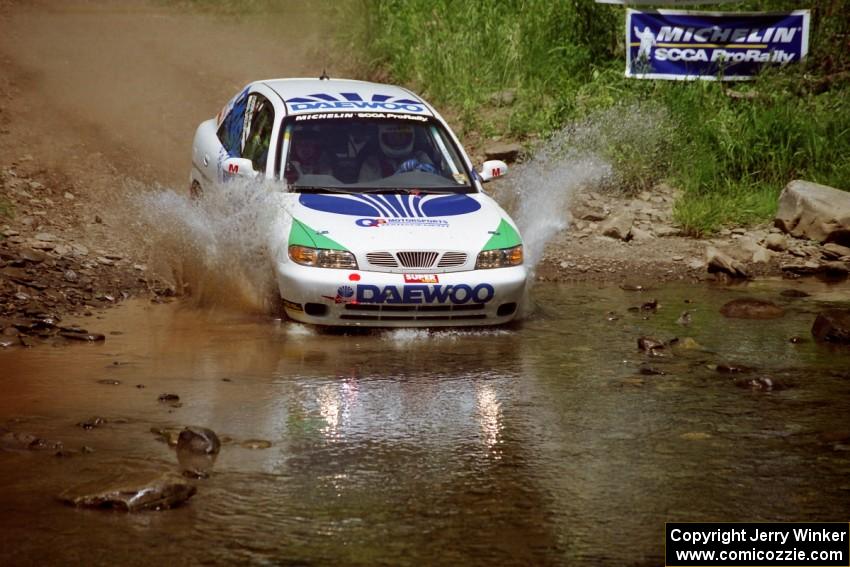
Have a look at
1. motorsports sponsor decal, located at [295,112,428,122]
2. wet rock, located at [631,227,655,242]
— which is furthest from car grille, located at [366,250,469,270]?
wet rock, located at [631,227,655,242]

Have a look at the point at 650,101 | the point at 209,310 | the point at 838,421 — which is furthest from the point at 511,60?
the point at 838,421

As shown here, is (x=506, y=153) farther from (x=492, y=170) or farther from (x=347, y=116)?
(x=347, y=116)

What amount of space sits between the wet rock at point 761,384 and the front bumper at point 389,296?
2.04m

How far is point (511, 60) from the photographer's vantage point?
1797 cm

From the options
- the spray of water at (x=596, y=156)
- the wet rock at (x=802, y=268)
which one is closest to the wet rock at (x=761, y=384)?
the wet rock at (x=802, y=268)

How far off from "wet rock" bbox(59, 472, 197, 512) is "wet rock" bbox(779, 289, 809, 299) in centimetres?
725

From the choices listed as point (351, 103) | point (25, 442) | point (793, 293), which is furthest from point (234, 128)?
point (25, 442)

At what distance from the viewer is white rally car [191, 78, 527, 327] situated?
9.64 metres

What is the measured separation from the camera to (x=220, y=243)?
1065 centimetres

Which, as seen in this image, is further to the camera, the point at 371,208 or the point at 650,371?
the point at 371,208

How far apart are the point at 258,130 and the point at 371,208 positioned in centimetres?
168

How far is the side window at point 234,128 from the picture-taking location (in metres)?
11.7

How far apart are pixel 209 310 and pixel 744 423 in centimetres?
464

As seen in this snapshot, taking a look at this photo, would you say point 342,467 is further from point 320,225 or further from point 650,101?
point 650,101
